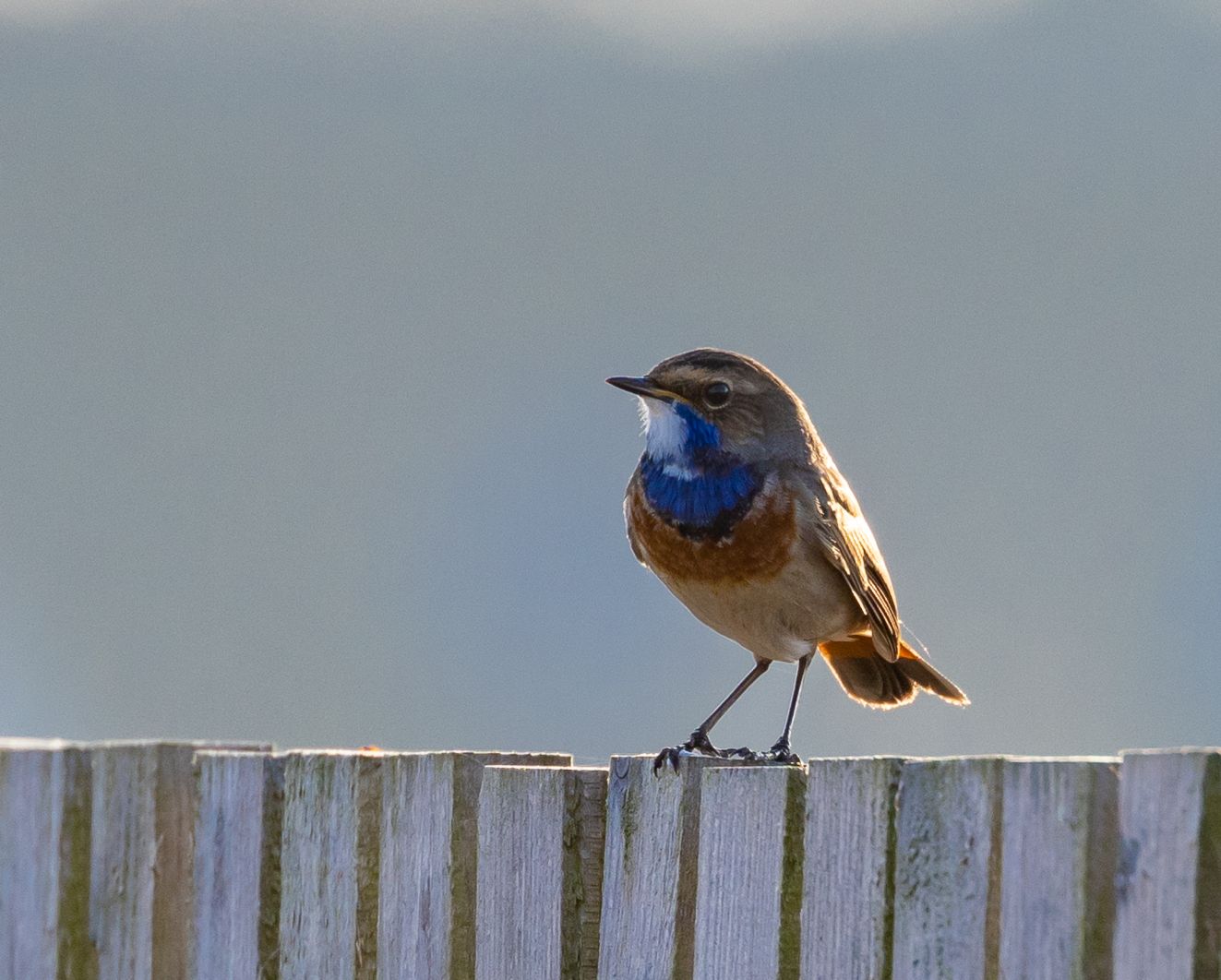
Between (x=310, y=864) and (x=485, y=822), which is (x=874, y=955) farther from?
(x=310, y=864)

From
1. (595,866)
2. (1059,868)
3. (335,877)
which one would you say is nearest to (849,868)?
(1059,868)

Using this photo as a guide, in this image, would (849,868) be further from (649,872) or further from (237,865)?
(237,865)

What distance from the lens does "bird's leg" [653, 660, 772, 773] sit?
3891 mm

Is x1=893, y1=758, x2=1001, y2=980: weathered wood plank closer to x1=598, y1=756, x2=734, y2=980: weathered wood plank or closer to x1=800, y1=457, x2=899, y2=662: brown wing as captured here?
x1=598, y1=756, x2=734, y2=980: weathered wood plank

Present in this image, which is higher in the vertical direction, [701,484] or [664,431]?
[664,431]

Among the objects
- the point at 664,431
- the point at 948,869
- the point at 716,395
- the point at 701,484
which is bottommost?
the point at 948,869

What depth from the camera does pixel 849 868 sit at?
325 cm

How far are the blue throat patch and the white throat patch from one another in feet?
0.04

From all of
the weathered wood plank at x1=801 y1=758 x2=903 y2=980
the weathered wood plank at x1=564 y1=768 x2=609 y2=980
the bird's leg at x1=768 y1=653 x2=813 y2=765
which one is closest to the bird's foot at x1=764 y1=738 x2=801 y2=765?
the bird's leg at x1=768 y1=653 x2=813 y2=765

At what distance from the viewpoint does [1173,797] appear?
2.72 meters

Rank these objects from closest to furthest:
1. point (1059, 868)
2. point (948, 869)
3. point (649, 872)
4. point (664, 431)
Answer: point (1059, 868) < point (948, 869) < point (649, 872) < point (664, 431)

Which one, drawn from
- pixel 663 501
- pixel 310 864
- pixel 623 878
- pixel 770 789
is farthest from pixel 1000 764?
pixel 663 501

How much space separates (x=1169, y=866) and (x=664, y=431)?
3.16 m

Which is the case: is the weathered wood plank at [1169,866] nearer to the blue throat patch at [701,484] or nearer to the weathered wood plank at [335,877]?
the weathered wood plank at [335,877]
